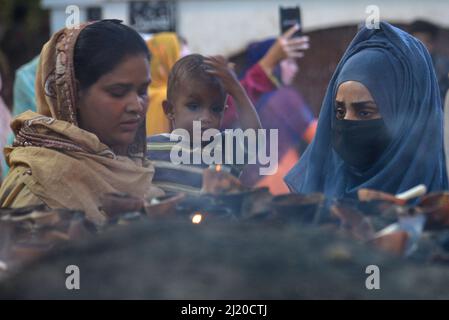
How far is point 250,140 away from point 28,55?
771cm

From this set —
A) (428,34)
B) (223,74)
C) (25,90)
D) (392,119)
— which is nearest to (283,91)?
(25,90)

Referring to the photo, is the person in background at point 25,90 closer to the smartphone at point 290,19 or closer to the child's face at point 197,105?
the smartphone at point 290,19

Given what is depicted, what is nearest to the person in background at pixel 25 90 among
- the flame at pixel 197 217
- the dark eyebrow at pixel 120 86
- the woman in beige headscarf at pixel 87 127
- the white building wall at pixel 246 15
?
the white building wall at pixel 246 15

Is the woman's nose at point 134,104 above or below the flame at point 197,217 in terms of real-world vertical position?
above

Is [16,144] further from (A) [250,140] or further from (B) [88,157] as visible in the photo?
(A) [250,140]

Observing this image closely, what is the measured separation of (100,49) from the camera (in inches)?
98.7

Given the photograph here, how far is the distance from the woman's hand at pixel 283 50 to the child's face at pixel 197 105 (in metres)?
1.80

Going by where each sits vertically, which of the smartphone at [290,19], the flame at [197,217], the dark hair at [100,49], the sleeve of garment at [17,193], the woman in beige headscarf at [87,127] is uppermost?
the smartphone at [290,19]

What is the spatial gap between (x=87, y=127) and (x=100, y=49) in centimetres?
20

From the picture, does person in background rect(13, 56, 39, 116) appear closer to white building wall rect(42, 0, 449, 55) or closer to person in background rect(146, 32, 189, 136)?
white building wall rect(42, 0, 449, 55)

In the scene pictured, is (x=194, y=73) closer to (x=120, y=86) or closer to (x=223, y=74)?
(x=223, y=74)

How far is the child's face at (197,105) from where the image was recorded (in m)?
2.71

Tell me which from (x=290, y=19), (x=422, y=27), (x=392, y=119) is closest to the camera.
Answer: (x=392, y=119)
